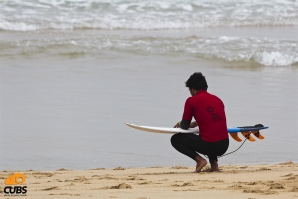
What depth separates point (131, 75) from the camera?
12141mm

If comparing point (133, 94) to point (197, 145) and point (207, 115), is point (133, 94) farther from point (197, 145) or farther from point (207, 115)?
point (207, 115)

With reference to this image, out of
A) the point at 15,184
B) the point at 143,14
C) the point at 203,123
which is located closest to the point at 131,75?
the point at 203,123

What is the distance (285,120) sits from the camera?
9.05 m

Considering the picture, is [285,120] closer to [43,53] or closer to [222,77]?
[222,77]

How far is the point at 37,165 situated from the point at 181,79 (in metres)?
5.41

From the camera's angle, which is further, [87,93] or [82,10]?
[82,10]

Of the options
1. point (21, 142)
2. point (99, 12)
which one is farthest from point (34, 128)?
point (99, 12)

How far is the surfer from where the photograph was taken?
6250 mm

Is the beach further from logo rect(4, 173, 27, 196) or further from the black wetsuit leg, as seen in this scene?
the black wetsuit leg

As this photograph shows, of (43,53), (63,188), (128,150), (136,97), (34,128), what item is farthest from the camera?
(43,53)

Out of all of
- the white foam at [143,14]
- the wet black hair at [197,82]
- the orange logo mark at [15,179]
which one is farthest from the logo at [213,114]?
the white foam at [143,14]

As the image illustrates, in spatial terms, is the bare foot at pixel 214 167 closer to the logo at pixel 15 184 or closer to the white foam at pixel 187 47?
the logo at pixel 15 184

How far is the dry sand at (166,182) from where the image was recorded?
5082mm

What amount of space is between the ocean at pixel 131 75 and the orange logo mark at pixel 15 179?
903 millimetres
